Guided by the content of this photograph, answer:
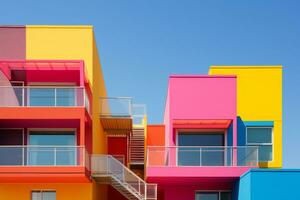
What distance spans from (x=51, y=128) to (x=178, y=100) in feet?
22.1

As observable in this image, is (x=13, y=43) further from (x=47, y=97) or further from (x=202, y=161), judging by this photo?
(x=202, y=161)

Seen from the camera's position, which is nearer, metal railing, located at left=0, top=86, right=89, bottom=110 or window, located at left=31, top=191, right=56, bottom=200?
metal railing, located at left=0, top=86, right=89, bottom=110

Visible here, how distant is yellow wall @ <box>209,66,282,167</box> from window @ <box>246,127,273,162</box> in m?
0.46

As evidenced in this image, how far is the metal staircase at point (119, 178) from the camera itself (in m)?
23.3

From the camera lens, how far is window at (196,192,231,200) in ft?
78.9

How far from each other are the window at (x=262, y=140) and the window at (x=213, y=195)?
10.4 ft

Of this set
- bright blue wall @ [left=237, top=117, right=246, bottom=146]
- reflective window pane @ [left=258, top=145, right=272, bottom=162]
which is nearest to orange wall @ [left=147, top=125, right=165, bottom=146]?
bright blue wall @ [left=237, top=117, right=246, bottom=146]

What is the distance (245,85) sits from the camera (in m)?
26.5

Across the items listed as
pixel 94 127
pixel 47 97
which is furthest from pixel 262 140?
pixel 47 97

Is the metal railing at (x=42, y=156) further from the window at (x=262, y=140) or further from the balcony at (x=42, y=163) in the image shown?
the window at (x=262, y=140)

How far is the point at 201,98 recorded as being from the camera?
24.0 meters

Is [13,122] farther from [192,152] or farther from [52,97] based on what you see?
[192,152]

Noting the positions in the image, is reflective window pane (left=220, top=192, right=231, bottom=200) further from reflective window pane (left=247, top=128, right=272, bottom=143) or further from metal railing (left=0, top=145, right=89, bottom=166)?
metal railing (left=0, top=145, right=89, bottom=166)

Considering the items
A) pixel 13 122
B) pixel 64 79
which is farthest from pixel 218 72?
pixel 13 122
